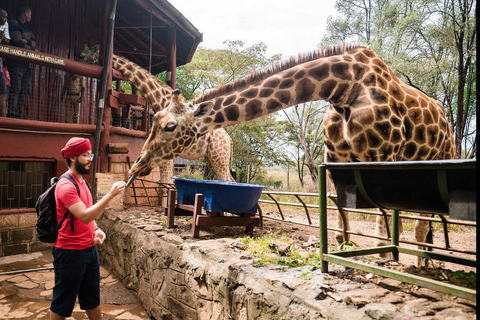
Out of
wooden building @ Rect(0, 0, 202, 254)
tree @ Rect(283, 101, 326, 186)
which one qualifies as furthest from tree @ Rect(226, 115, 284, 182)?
wooden building @ Rect(0, 0, 202, 254)

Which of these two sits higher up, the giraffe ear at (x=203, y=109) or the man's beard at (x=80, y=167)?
the giraffe ear at (x=203, y=109)

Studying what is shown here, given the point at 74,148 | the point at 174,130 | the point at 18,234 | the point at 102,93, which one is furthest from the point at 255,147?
the point at 74,148

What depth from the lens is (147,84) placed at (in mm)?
8320

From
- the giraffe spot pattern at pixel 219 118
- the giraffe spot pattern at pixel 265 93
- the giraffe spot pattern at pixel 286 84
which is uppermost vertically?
the giraffe spot pattern at pixel 286 84

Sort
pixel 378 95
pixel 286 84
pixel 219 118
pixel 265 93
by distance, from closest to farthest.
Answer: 1. pixel 378 95
2. pixel 286 84
3. pixel 265 93
4. pixel 219 118

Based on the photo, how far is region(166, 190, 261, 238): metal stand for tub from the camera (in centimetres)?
453

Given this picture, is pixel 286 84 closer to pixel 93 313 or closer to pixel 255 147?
pixel 93 313

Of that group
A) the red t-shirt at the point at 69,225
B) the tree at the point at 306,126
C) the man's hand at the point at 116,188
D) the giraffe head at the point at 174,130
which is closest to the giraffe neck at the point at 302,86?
the giraffe head at the point at 174,130

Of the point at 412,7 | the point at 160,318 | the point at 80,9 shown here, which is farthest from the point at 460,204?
the point at 412,7

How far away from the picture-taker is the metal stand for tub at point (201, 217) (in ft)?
14.9

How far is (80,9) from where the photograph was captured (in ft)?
31.4

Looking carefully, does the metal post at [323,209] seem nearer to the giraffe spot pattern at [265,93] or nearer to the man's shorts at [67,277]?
the giraffe spot pattern at [265,93]

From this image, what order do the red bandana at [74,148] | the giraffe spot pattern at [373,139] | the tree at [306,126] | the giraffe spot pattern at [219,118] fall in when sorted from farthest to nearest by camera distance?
the tree at [306,126] < the giraffe spot pattern at [219,118] < the giraffe spot pattern at [373,139] < the red bandana at [74,148]

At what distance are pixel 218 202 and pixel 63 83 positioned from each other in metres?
7.22
